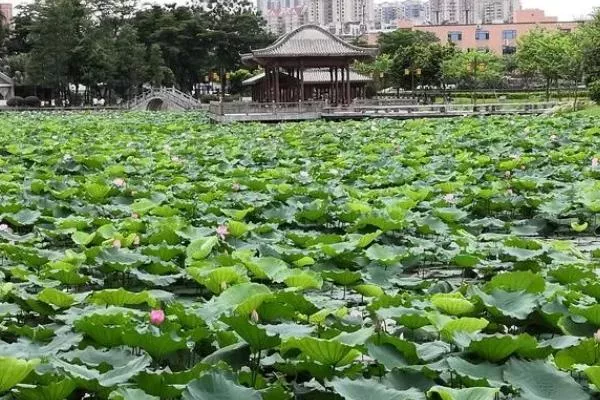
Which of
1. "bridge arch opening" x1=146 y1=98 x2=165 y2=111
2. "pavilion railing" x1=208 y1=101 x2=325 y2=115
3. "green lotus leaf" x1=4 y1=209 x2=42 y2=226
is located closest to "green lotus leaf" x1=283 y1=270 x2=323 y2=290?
"green lotus leaf" x1=4 y1=209 x2=42 y2=226

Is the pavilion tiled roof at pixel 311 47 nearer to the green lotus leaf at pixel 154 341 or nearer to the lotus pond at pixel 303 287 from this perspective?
the lotus pond at pixel 303 287

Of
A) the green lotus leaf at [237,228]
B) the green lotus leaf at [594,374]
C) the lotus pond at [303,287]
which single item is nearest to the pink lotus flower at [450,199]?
the lotus pond at [303,287]

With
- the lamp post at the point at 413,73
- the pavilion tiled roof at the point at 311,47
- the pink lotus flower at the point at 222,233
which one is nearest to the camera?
the pink lotus flower at the point at 222,233

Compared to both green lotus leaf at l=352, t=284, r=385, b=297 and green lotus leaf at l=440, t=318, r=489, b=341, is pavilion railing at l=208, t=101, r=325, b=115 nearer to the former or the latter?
green lotus leaf at l=352, t=284, r=385, b=297

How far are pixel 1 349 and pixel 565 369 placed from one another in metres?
1.49

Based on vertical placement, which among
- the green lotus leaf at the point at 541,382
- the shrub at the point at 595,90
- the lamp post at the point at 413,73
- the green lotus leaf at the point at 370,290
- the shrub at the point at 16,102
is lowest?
the green lotus leaf at the point at 541,382

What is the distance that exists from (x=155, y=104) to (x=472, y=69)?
60.0 feet

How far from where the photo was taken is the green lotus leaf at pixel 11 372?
1938 mm

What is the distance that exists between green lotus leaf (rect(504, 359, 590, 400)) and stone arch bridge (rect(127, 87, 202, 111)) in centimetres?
3713

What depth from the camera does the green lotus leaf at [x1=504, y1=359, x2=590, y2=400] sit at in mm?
2018

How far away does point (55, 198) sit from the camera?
5.75 metres

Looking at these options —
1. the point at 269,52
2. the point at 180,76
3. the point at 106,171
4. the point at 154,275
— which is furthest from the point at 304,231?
the point at 180,76

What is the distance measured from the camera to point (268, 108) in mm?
26750

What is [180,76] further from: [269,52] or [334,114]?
[334,114]
